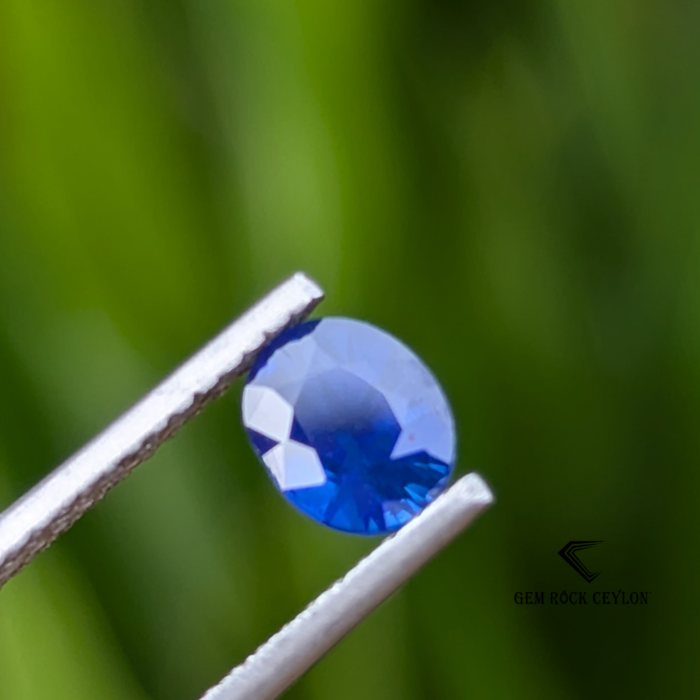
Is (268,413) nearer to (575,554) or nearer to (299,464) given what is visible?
(299,464)

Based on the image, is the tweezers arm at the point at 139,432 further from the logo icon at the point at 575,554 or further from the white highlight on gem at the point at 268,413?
the logo icon at the point at 575,554

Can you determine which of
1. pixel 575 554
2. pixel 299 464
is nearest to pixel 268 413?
pixel 299 464

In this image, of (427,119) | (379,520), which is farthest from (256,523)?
(427,119)

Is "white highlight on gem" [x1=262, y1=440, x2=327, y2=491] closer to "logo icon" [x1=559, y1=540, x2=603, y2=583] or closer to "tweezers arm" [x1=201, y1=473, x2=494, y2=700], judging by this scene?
"tweezers arm" [x1=201, y1=473, x2=494, y2=700]

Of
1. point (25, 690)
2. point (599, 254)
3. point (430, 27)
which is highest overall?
point (430, 27)

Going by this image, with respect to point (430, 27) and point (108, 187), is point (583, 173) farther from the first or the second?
point (108, 187)

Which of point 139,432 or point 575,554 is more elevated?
point 139,432

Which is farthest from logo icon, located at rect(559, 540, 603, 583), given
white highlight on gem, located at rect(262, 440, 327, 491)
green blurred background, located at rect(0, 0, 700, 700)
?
white highlight on gem, located at rect(262, 440, 327, 491)

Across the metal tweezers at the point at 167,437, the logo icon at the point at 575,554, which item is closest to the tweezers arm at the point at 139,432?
the metal tweezers at the point at 167,437
